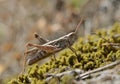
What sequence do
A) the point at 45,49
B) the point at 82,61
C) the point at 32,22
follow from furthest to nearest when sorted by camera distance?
the point at 32,22
the point at 45,49
the point at 82,61

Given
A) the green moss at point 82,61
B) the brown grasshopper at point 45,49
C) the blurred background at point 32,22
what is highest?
the blurred background at point 32,22

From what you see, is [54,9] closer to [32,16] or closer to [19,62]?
[32,16]

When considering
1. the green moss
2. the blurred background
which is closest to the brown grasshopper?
the green moss

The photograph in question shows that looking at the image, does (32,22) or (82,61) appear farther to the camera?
(32,22)

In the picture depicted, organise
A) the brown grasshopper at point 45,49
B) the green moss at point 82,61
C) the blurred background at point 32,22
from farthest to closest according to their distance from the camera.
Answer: the blurred background at point 32,22 < the brown grasshopper at point 45,49 < the green moss at point 82,61

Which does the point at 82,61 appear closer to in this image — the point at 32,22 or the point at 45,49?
the point at 45,49

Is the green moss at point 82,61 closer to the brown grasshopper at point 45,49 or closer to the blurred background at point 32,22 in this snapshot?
the brown grasshopper at point 45,49

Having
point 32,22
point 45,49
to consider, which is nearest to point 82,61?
point 45,49

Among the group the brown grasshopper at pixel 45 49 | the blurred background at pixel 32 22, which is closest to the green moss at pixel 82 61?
the brown grasshopper at pixel 45 49

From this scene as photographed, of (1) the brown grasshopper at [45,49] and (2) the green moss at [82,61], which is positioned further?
(1) the brown grasshopper at [45,49]

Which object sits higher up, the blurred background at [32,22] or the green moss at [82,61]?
the blurred background at [32,22]
